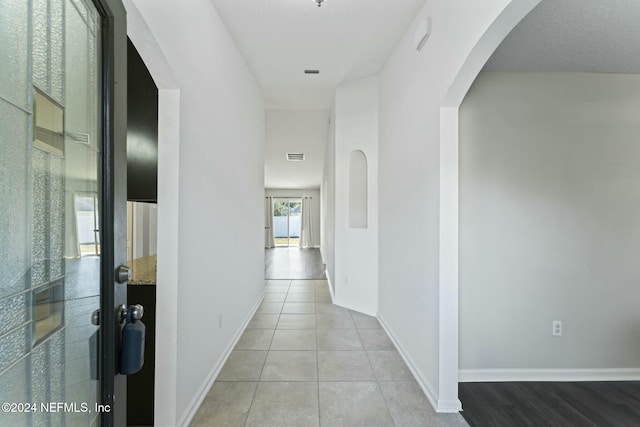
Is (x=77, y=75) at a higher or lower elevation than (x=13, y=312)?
higher

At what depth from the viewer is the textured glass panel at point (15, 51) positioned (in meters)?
0.60

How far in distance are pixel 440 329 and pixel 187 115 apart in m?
2.06

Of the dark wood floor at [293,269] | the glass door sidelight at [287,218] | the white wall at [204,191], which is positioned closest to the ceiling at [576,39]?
the white wall at [204,191]

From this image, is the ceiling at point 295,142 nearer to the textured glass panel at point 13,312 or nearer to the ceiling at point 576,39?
the ceiling at point 576,39

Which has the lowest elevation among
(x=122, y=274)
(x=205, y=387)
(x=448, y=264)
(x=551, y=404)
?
(x=551, y=404)

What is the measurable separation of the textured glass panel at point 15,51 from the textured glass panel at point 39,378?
542 mm

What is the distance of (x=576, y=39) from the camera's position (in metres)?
1.92

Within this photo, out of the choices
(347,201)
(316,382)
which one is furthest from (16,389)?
(347,201)

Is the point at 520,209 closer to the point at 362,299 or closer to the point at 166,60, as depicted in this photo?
the point at 362,299

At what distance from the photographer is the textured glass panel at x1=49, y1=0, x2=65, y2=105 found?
738mm

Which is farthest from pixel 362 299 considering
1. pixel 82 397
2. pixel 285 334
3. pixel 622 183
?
pixel 82 397

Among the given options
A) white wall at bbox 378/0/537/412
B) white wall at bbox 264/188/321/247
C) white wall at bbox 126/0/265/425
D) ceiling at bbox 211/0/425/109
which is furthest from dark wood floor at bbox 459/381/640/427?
white wall at bbox 264/188/321/247

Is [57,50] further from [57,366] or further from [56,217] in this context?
[57,366]

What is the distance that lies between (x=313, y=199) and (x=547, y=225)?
9798 millimetres
